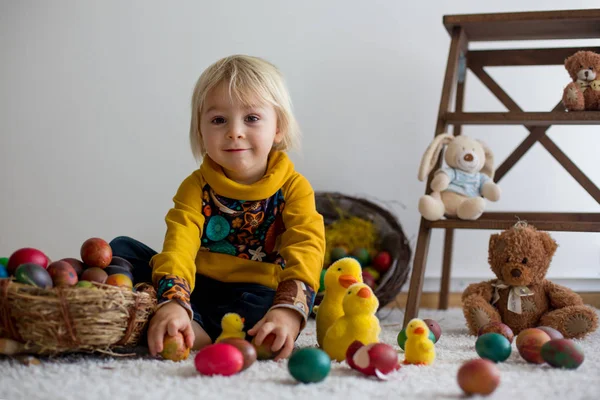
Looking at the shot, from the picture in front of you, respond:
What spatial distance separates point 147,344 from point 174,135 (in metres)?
0.97

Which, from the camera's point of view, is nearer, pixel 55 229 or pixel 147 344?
pixel 147 344

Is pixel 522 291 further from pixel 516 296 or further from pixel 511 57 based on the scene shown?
pixel 511 57

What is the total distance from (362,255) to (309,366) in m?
0.90

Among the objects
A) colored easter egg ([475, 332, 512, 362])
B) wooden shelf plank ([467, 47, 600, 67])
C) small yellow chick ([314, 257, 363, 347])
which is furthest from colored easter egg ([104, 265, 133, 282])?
wooden shelf plank ([467, 47, 600, 67])

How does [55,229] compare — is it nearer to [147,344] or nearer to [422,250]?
[147,344]

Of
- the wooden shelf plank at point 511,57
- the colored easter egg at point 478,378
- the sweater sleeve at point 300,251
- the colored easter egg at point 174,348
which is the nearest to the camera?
the colored easter egg at point 478,378

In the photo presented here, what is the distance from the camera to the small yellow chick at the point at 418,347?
99cm

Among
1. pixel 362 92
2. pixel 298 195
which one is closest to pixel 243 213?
pixel 298 195

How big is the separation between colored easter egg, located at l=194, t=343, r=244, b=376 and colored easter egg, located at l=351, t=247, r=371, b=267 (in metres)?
0.87

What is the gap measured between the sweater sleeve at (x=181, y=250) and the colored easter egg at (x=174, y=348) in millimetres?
62

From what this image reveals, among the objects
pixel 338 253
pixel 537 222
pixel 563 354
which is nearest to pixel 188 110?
pixel 338 253

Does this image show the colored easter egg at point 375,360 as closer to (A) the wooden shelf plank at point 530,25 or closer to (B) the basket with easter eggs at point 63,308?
(B) the basket with easter eggs at point 63,308

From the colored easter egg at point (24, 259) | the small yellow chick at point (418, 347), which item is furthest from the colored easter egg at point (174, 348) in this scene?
the small yellow chick at point (418, 347)

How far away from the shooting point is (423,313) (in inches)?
68.8
